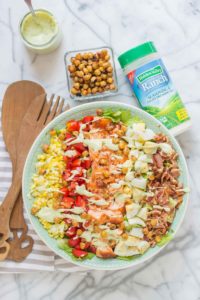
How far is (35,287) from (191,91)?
954 mm

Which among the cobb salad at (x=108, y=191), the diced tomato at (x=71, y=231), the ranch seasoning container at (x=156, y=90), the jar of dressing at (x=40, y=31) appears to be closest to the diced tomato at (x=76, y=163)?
the cobb salad at (x=108, y=191)

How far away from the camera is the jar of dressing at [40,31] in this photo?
1863 mm

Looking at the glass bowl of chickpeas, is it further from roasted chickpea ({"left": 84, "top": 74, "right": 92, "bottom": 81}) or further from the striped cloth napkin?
the striped cloth napkin

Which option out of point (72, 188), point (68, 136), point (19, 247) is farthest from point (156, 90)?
point (19, 247)

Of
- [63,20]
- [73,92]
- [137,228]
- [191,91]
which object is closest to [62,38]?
[63,20]

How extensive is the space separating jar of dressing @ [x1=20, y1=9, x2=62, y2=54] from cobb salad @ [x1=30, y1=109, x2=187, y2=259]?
13.2 inches

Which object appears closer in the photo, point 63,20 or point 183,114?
point 183,114

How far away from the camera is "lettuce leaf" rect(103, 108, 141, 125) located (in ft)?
5.85

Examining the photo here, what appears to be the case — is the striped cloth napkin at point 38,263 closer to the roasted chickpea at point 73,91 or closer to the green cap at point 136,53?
the roasted chickpea at point 73,91

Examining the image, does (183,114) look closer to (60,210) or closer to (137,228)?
(137,228)

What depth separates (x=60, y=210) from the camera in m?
1.71

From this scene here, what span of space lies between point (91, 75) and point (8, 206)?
0.57 metres

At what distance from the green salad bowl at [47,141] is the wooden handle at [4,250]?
0.51 feet

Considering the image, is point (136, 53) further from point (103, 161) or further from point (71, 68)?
point (103, 161)
